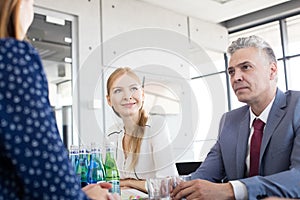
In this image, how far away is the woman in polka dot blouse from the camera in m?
0.66

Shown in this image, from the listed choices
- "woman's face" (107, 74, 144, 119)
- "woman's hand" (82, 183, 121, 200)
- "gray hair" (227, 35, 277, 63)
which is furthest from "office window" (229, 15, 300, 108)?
"woman's hand" (82, 183, 121, 200)

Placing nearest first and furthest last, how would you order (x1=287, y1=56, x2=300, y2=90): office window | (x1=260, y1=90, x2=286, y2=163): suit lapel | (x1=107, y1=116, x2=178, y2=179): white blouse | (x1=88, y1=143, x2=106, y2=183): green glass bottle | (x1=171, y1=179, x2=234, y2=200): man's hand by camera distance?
1. (x1=171, y1=179, x2=234, y2=200): man's hand
2. (x1=88, y1=143, x2=106, y2=183): green glass bottle
3. (x1=260, y1=90, x2=286, y2=163): suit lapel
4. (x1=107, y1=116, x2=178, y2=179): white blouse
5. (x1=287, y1=56, x2=300, y2=90): office window

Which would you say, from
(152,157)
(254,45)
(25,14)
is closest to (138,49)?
(152,157)

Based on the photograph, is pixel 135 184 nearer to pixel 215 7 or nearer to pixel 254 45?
pixel 254 45

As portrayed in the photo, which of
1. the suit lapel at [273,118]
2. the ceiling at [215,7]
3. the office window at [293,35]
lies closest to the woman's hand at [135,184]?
the suit lapel at [273,118]

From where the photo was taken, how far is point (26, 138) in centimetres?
67

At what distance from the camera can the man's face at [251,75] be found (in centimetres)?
184

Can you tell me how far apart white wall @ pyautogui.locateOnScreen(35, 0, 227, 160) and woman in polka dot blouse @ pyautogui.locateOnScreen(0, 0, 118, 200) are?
3023 millimetres

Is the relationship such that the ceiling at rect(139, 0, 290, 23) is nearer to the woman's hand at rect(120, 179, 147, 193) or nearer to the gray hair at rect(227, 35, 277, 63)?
the gray hair at rect(227, 35, 277, 63)

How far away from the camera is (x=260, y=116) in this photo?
5.93 feet

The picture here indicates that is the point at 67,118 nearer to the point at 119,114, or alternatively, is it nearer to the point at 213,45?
the point at 119,114

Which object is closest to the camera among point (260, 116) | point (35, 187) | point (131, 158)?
point (35, 187)

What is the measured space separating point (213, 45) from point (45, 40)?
2664 mm

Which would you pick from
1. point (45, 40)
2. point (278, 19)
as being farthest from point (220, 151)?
point (278, 19)
